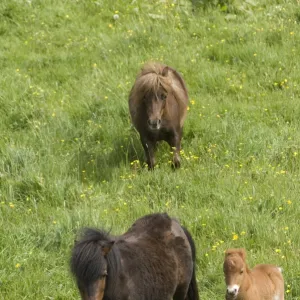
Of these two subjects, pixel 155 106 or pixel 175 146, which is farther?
pixel 175 146

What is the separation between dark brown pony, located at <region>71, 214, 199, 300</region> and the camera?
5.35 m

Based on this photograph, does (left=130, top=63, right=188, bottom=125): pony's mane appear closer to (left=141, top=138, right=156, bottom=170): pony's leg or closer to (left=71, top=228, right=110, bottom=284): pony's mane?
(left=141, top=138, right=156, bottom=170): pony's leg

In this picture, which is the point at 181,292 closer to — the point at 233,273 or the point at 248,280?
the point at 248,280

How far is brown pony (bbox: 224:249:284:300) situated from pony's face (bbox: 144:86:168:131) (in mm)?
3820

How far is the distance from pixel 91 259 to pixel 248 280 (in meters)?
1.54

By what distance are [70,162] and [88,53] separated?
4.16 m

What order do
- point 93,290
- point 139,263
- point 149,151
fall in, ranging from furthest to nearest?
point 149,151 → point 139,263 → point 93,290

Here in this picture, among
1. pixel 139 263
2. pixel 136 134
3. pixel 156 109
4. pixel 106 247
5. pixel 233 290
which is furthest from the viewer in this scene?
pixel 136 134

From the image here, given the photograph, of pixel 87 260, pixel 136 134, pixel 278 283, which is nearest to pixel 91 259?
pixel 87 260

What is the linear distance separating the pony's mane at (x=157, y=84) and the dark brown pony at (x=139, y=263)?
396cm

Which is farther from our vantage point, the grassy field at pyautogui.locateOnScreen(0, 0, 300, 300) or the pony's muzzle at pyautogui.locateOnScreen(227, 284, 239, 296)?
the grassy field at pyautogui.locateOnScreen(0, 0, 300, 300)

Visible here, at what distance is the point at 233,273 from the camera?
5809 millimetres

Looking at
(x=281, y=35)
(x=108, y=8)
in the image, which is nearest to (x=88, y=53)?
(x=108, y=8)

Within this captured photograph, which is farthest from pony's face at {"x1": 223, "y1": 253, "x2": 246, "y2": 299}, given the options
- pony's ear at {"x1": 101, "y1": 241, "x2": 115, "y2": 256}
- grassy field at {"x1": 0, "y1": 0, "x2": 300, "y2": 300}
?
grassy field at {"x1": 0, "y1": 0, "x2": 300, "y2": 300}
